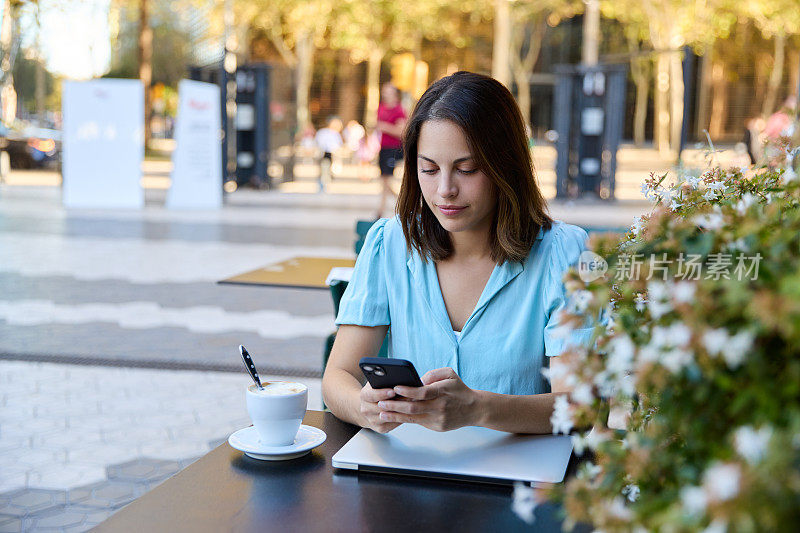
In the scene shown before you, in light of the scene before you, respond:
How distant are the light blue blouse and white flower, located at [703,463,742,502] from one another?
128cm

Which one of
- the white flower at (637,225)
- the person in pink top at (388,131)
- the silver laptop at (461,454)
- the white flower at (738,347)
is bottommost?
the silver laptop at (461,454)

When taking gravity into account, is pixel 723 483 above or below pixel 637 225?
below

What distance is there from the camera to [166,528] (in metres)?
1.29

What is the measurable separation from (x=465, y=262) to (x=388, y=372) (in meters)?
0.65

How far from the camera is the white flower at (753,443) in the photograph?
2.31 ft

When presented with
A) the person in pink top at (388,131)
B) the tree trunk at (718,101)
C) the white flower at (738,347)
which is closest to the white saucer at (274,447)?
the white flower at (738,347)

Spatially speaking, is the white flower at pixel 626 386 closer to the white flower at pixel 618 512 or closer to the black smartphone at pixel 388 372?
the white flower at pixel 618 512

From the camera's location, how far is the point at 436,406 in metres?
1.63

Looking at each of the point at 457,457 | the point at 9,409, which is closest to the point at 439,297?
the point at 457,457

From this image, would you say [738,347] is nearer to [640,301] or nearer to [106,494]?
[640,301]

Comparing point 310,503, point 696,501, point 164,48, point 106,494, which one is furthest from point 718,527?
point 164,48

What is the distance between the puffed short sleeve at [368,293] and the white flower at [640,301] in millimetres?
1061

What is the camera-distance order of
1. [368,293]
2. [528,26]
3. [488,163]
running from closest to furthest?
[488,163], [368,293], [528,26]

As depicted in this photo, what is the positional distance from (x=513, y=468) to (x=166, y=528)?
569mm
